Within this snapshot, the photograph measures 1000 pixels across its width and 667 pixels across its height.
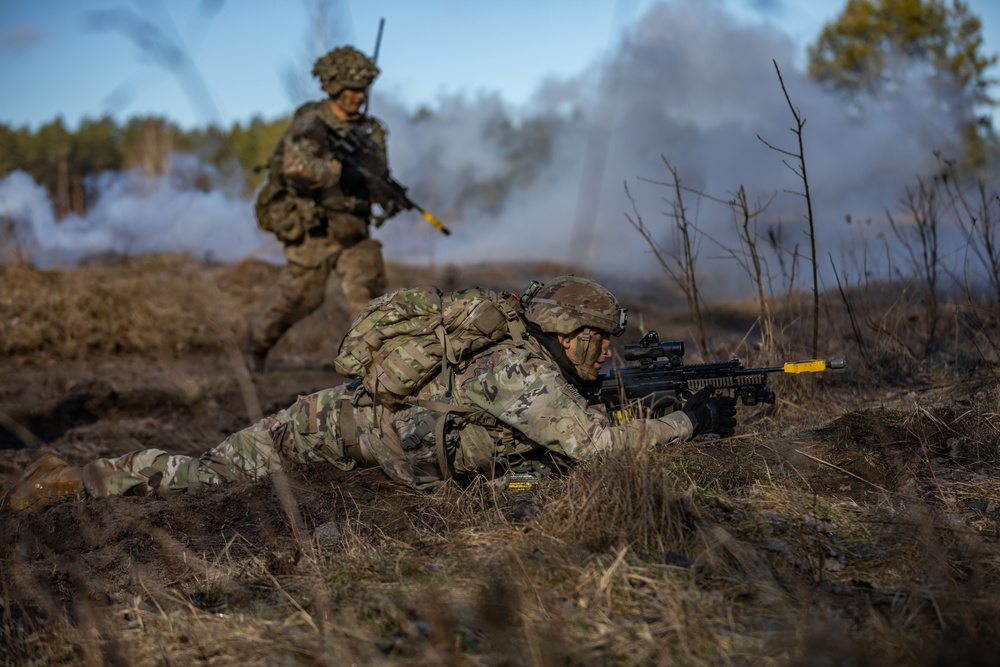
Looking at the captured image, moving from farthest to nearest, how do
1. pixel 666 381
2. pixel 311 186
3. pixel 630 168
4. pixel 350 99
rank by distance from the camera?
pixel 630 168, pixel 350 99, pixel 311 186, pixel 666 381

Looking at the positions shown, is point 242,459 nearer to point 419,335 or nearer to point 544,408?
point 419,335

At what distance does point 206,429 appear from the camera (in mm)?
6953

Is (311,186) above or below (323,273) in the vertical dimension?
above

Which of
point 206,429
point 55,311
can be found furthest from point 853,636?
point 55,311

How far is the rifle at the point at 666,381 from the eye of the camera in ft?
14.3

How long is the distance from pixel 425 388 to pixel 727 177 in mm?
10298

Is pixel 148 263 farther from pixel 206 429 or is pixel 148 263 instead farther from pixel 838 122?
pixel 838 122

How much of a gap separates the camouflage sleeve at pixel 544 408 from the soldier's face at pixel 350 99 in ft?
15.5

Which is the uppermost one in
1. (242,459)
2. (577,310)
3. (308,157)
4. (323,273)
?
(308,157)

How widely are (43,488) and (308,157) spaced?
3.88m

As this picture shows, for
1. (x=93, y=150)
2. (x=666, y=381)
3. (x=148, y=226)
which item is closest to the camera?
(x=666, y=381)

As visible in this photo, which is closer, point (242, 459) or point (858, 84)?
point (242, 459)

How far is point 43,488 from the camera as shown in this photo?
448 centimetres

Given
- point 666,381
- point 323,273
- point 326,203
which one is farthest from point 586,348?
point 323,273
